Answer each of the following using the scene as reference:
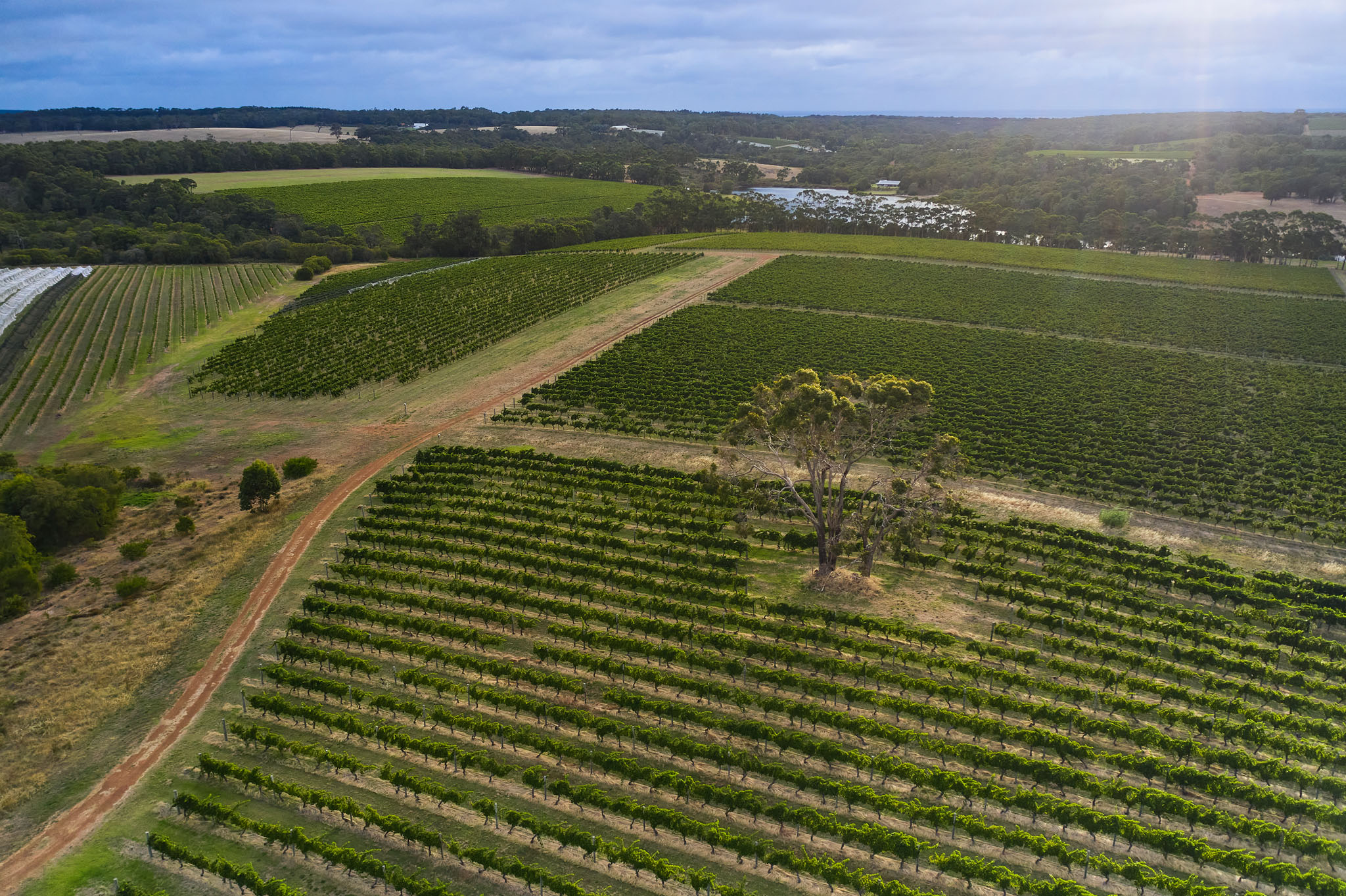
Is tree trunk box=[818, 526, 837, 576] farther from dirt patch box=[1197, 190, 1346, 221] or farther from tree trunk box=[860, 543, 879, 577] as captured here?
dirt patch box=[1197, 190, 1346, 221]

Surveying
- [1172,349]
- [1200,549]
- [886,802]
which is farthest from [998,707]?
[1172,349]

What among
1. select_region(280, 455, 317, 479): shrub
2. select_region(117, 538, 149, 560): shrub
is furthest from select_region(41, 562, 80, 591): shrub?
select_region(280, 455, 317, 479): shrub

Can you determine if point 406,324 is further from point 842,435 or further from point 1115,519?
point 1115,519

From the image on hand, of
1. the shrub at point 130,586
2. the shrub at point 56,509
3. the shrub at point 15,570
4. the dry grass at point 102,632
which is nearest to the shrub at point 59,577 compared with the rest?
the dry grass at point 102,632

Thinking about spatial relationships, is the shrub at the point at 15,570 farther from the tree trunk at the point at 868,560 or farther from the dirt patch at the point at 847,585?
the tree trunk at the point at 868,560

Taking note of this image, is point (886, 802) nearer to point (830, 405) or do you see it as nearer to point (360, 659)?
point (830, 405)

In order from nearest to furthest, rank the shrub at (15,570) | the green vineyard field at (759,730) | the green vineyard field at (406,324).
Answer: the green vineyard field at (759,730), the shrub at (15,570), the green vineyard field at (406,324)

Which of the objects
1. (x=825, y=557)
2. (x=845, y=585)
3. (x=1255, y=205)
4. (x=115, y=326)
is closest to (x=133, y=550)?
(x=825, y=557)
